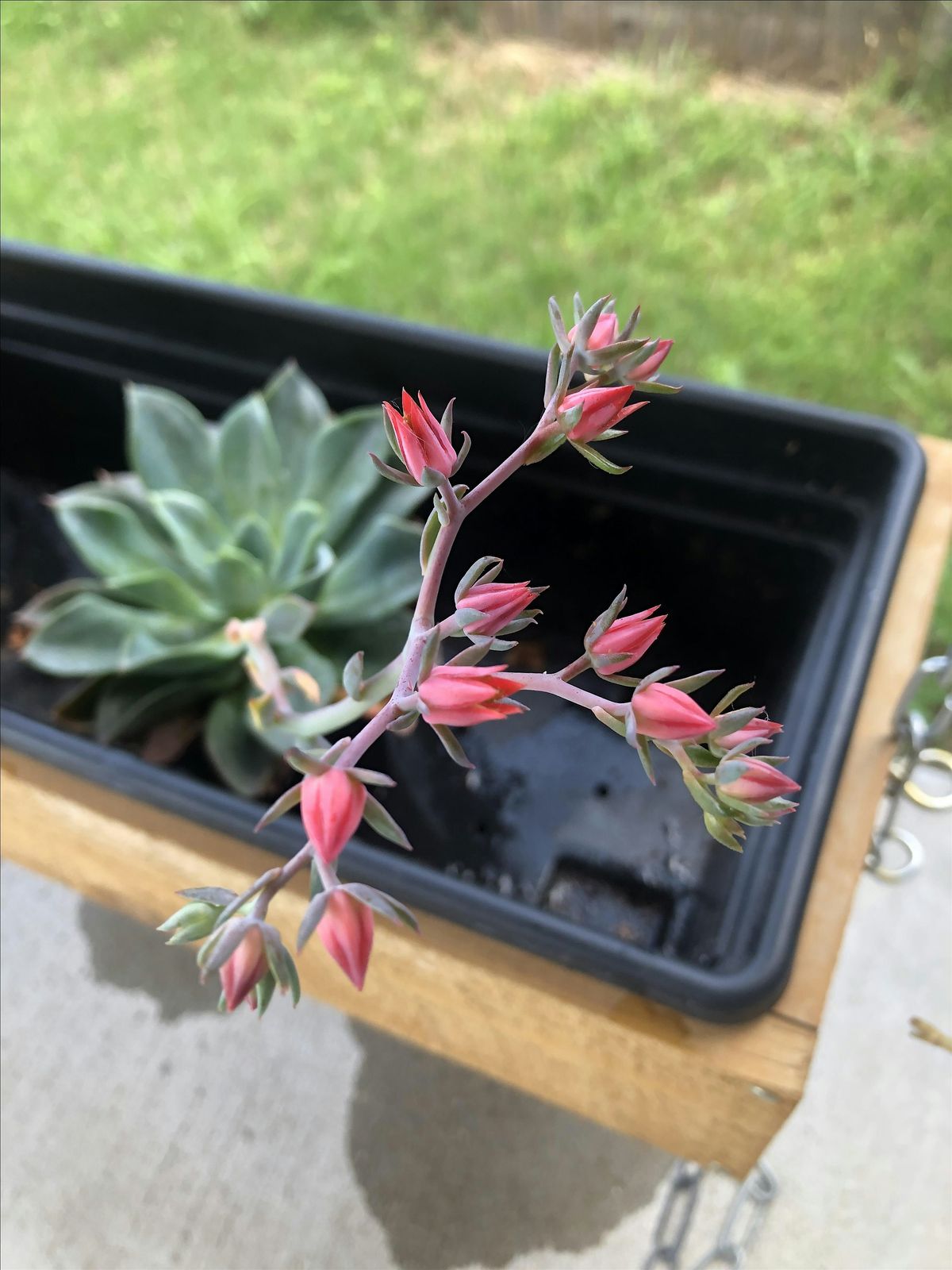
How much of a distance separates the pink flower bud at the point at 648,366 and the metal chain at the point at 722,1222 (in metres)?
0.59

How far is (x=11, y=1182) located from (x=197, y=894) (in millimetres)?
438

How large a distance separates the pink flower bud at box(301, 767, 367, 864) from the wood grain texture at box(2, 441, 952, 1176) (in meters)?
0.21

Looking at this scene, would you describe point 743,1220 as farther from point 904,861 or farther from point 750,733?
point 750,733

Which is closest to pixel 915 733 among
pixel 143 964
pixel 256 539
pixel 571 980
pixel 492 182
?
pixel 571 980

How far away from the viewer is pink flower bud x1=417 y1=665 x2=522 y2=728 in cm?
28

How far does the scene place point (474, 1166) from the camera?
70 cm

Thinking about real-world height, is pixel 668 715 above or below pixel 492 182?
below

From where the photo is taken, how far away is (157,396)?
28.6 inches

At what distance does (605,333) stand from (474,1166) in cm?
59

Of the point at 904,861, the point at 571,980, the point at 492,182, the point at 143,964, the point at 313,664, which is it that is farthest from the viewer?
the point at 492,182

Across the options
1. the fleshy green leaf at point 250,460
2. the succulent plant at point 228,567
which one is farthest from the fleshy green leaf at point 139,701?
the fleshy green leaf at point 250,460

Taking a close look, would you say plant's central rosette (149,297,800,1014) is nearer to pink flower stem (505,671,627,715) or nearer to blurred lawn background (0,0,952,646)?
pink flower stem (505,671,627,715)

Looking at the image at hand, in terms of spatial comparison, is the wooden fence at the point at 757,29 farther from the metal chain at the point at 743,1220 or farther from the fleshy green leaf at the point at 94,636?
the metal chain at the point at 743,1220

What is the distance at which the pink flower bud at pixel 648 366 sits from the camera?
314mm
